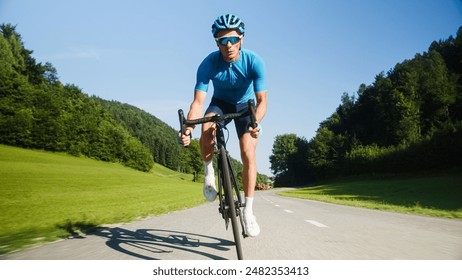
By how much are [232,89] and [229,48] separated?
0.63 m

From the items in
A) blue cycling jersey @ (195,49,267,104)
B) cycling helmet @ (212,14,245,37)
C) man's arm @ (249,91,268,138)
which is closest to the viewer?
cycling helmet @ (212,14,245,37)

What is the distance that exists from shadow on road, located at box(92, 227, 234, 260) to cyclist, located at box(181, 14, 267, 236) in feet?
1.82

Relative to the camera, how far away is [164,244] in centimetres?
371

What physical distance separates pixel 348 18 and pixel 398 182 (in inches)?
866

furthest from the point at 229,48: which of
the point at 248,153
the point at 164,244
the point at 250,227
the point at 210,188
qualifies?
the point at 164,244

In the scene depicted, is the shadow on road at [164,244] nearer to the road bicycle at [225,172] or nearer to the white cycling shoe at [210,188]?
the road bicycle at [225,172]

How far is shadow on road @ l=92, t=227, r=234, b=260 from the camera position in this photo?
3.12m

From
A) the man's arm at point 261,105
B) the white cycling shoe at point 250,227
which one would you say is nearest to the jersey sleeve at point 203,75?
the man's arm at point 261,105

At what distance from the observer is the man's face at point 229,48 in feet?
10.9

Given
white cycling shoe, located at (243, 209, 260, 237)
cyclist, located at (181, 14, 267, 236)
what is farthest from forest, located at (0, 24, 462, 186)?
white cycling shoe, located at (243, 209, 260, 237)

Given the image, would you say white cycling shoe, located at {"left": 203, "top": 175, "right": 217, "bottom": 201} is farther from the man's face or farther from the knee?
the man's face

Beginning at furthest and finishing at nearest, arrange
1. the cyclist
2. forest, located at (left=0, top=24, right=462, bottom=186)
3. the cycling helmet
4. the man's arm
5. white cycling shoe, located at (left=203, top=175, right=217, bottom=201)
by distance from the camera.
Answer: forest, located at (left=0, top=24, right=462, bottom=186), white cycling shoe, located at (left=203, top=175, right=217, bottom=201), the man's arm, the cyclist, the cycling helmet
